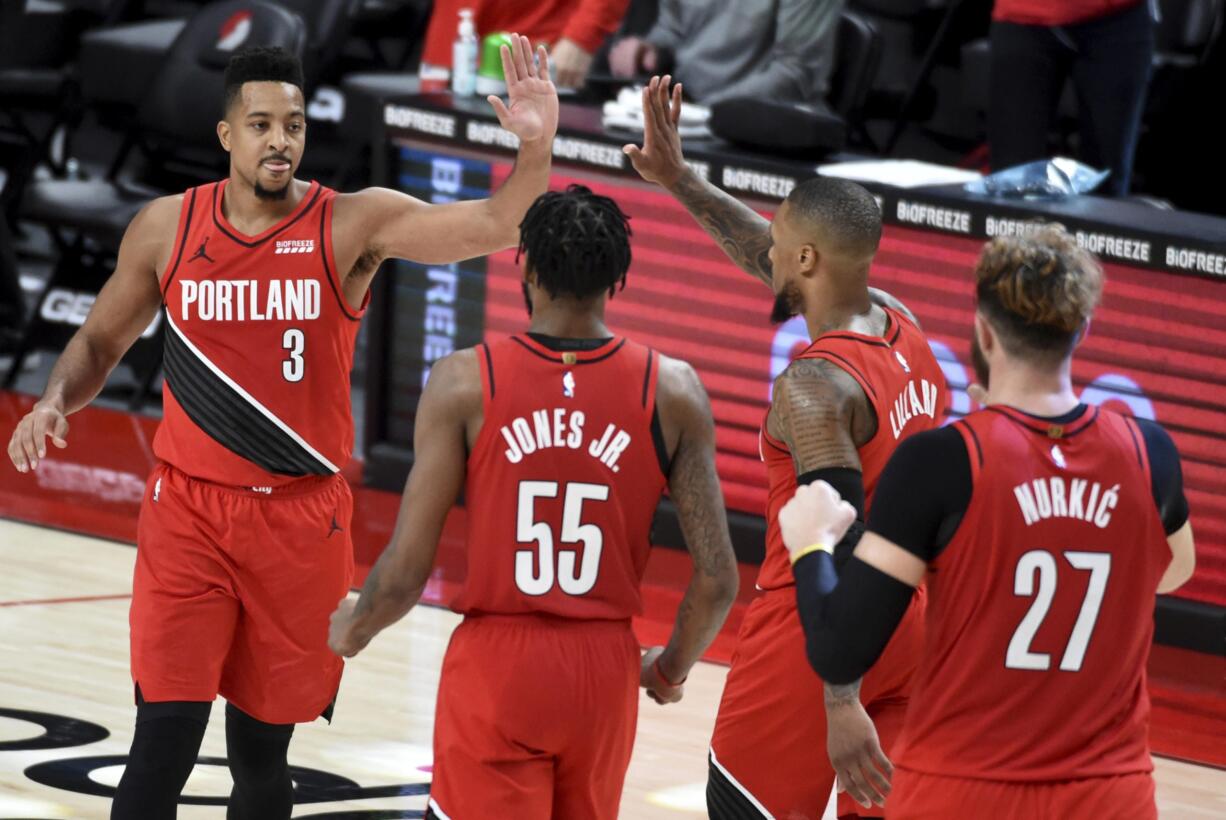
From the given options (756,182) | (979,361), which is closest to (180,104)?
(756,182)

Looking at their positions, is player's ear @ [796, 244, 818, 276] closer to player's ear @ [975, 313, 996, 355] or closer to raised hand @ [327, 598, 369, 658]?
player's ear @ [975, 313, 996, 355]

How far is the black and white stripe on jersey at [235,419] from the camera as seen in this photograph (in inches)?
189

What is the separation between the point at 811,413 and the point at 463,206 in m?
1.29

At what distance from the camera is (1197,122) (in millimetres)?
10328

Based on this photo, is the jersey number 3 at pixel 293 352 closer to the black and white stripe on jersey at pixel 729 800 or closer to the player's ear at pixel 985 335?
the black and white stripe on jersey at pixel 729 800

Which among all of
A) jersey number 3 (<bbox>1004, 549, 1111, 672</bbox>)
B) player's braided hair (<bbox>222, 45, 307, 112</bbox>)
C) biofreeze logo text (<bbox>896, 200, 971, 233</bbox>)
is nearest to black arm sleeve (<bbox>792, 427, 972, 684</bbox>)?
jersey number 3 (<bbox>1004, 549, 1111, 672</bbox>)

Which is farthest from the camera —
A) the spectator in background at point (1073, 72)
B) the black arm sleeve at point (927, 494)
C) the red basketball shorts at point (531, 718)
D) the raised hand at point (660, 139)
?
the spectator in background at point (1073, 72)

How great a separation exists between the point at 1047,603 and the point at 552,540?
933 millimetres

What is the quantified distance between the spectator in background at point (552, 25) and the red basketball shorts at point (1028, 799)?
6125mm

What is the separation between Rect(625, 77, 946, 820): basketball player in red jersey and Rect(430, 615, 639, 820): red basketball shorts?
0.45m

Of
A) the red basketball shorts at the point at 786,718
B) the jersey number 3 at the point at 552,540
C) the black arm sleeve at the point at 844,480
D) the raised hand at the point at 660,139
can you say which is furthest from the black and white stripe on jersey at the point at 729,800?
the raised hand at the point at 660,139

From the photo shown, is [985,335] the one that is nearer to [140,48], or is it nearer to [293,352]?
[293,352]

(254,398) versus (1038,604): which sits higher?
(1038,604)

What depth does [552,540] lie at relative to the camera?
381cm
